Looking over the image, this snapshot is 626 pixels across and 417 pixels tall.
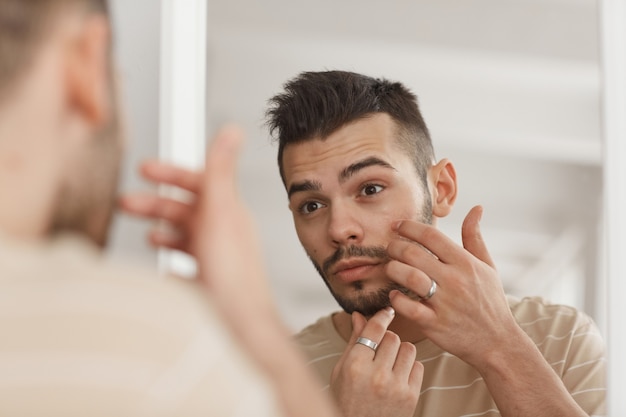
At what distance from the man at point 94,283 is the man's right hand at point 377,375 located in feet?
0.42

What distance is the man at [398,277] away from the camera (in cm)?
65

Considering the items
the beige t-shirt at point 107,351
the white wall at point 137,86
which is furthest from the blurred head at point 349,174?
the beige t-shirt at point 107,351

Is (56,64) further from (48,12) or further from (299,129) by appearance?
(299,129)

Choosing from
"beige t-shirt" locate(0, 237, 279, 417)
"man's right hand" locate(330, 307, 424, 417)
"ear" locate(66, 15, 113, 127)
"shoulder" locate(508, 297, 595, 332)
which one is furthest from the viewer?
"shoulder" locate(508, 297, 595, 332)

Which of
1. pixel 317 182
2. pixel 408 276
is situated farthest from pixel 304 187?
pixel 408 276

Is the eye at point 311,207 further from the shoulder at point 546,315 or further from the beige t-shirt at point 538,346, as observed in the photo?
the shoulder at point 546,315

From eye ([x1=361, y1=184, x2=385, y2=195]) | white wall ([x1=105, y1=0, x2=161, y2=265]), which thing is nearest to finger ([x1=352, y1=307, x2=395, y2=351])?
eye ([x1=361, y1=184, x2=385, y2=195])

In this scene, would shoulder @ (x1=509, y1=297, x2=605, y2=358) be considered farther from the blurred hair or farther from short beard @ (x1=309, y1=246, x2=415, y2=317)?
the blurred hair

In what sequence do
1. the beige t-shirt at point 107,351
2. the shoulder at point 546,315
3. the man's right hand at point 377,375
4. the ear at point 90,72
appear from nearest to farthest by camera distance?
the beige t-shirt at point 107,351
the ear at point 90,72
the man's right hand at point 377,375
the shoulder at point 546,315

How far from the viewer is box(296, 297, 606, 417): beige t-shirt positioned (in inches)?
26.7

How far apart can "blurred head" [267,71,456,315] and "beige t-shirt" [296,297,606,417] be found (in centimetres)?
4

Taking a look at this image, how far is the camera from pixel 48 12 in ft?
1.62

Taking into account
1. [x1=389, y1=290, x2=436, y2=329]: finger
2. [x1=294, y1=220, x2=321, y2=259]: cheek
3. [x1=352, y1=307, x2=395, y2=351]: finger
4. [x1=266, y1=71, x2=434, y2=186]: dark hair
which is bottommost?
[x1=352, y1=307, x2=395, y2=351]: finger

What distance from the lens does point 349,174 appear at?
652 millimetres
